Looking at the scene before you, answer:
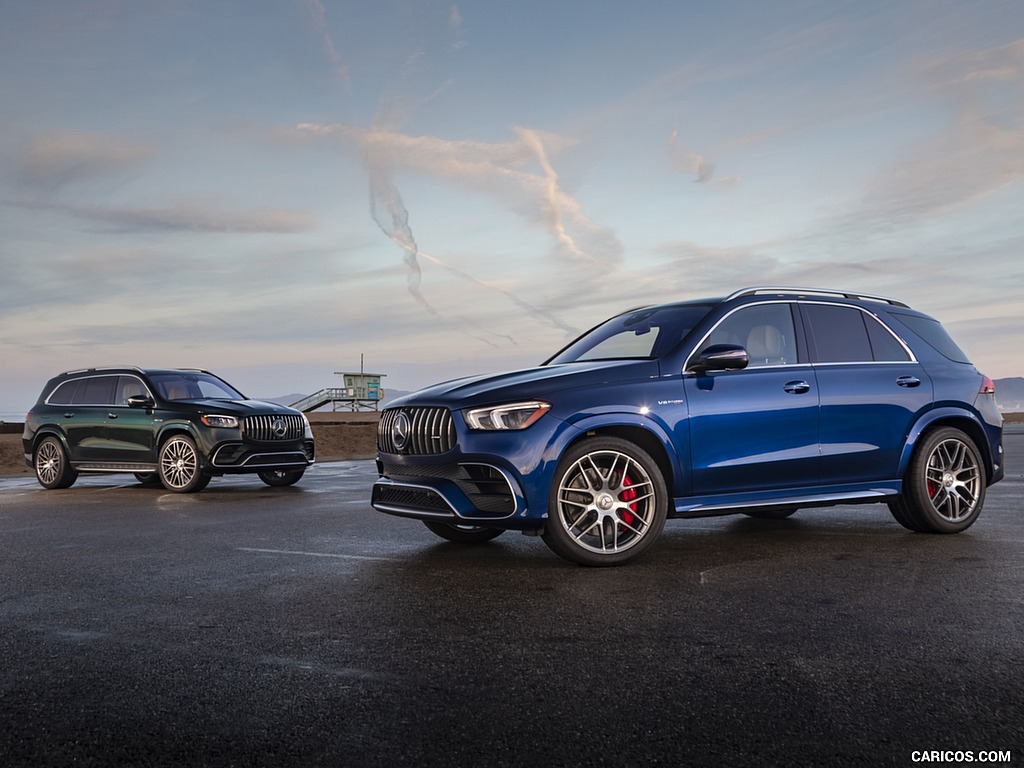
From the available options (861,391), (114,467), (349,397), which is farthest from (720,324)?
(349,397)

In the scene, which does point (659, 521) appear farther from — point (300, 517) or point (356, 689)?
point (300, 517)

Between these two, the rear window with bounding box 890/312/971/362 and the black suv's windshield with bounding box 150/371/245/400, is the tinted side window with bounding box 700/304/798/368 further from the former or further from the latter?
the black suv's windshield with bounding box 150/371/245/400

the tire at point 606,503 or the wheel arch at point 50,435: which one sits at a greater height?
the wheel arch at point 50,435

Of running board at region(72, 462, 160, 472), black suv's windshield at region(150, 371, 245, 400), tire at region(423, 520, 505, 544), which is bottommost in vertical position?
tire at region(423, 520, 505, 544)

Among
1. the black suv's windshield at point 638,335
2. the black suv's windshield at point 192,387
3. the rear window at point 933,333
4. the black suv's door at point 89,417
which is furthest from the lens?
the black suv's door at point 89,417

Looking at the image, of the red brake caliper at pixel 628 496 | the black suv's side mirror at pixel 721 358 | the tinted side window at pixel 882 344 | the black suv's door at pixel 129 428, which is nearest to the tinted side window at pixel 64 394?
the black suv's door at pixel 129 428

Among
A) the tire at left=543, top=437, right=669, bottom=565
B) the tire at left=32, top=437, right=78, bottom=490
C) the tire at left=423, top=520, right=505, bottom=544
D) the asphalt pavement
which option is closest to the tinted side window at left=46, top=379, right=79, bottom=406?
the tire at left=32, top=437, right=78, bottom=490

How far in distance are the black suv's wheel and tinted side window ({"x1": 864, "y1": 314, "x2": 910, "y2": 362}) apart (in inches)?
27.6

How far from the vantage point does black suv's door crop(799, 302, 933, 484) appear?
7281 mm

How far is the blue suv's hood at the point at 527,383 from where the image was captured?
6.30 meters

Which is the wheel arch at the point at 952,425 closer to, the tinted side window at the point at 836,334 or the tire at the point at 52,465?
the tinted side window at the point at 836,334

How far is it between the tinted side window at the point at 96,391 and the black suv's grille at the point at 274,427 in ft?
8.72

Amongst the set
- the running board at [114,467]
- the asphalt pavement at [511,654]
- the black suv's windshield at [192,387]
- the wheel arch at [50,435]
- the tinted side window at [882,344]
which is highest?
the black suv's windshield at [192,387]

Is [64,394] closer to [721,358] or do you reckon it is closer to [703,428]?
[703,428]
